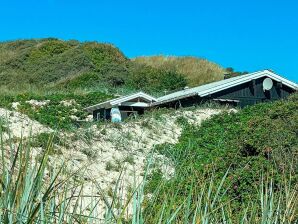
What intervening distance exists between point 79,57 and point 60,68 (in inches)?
67.0

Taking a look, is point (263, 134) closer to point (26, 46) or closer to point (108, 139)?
point (108, 139)

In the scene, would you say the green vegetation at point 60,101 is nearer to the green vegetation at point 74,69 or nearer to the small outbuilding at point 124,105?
the small outbuilding at point 124,105

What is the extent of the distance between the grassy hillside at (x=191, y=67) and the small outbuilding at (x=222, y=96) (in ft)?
55.2

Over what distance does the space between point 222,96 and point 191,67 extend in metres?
22.2

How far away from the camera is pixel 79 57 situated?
47281 millimetres

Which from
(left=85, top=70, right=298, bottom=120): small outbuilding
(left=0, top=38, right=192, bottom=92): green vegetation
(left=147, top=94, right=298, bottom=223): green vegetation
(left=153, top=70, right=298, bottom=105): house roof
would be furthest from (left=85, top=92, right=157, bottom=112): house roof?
(left=0, top=38, right=192, bottom=92): green vegetation

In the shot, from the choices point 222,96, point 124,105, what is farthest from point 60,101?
point 222,96

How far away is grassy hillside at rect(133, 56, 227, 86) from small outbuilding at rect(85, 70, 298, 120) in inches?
663

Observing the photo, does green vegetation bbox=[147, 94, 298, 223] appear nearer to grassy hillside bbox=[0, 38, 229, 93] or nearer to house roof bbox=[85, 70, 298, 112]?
house roof bbox=[85, 70, 298, 112]

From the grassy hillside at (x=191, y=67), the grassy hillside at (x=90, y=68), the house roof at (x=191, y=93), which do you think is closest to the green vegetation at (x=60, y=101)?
the house roof at (x=191, y=93)

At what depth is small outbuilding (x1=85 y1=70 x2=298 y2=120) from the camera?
86.7 ft

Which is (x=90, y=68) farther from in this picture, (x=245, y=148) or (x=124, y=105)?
(x=245, y=148)

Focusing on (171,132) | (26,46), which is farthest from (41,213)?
(26,46)

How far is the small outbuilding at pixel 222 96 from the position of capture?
86.7 feet
